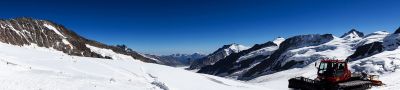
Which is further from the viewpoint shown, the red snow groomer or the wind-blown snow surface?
the red snow groomer

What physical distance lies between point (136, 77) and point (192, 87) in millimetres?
3744

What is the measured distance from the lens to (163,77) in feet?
95.2

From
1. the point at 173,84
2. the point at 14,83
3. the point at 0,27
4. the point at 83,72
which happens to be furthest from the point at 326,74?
the point at 0,27

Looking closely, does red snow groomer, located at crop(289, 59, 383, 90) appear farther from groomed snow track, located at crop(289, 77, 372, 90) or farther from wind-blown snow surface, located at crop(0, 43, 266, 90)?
wind-blown snow surface, located at crop(0, 43, 266, 90)

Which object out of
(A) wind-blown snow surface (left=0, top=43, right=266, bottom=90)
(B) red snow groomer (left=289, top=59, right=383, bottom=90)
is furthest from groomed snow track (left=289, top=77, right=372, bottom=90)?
(A) wind-blown snow surface (left=0, top=43, right=266, bottom=90)

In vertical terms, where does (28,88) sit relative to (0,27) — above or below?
below

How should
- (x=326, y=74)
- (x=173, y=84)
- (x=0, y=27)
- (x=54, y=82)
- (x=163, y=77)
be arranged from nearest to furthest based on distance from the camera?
(x=54, y=82) → (x=173, y=84) → (x=163, y=77) → (x=326, y=74) → (x=0, y=27)

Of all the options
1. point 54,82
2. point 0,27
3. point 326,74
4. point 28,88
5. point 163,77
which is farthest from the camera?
point 0,27

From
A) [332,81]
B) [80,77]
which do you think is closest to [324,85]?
[332,81]

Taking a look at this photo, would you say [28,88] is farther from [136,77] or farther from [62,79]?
[136,77]

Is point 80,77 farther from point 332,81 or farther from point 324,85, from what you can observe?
point 332,81

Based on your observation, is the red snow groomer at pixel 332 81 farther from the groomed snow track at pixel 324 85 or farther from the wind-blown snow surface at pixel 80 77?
the wind-blown snow surface at pixel 80 77

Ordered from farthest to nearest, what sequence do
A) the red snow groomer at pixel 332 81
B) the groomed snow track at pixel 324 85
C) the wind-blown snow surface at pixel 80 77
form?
the red snow groomer at pixel 332 81, the groomed snow track at pixel 324 85, the wind-blown snow surface at pixel 80 77

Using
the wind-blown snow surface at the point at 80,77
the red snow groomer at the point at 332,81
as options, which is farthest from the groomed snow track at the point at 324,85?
the wind-blown snow surface at the point at 80,77
